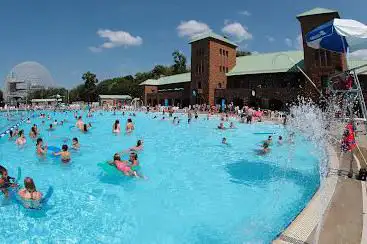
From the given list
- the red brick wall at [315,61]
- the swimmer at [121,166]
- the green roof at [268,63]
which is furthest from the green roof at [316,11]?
the swimmer at [121,166]

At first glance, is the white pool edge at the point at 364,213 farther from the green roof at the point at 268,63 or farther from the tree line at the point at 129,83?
→ the tree line at the point at 129,83

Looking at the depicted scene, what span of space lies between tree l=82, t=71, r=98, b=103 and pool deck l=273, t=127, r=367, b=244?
87305mm

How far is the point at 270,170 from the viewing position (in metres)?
12.2

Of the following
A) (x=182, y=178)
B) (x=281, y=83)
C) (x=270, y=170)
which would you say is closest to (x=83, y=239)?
(x=182, y=178)

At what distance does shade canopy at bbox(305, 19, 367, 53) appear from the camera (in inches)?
203

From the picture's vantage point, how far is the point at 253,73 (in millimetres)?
44875

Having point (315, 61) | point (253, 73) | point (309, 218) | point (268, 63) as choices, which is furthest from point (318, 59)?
point (309, 218)

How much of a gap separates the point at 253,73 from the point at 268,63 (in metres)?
3.10

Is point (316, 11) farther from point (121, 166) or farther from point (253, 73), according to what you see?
point (121, 166)

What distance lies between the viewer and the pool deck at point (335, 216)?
16.9 ft

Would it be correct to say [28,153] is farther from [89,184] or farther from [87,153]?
[89,184]

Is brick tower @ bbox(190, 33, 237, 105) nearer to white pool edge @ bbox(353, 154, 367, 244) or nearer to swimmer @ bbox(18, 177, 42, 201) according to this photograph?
white pool edge @ bbox(353, 154, 367, 244)

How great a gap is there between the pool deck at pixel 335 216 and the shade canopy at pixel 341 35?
2995 millimetres

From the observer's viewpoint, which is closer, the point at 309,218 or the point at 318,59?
the point at 309,218
